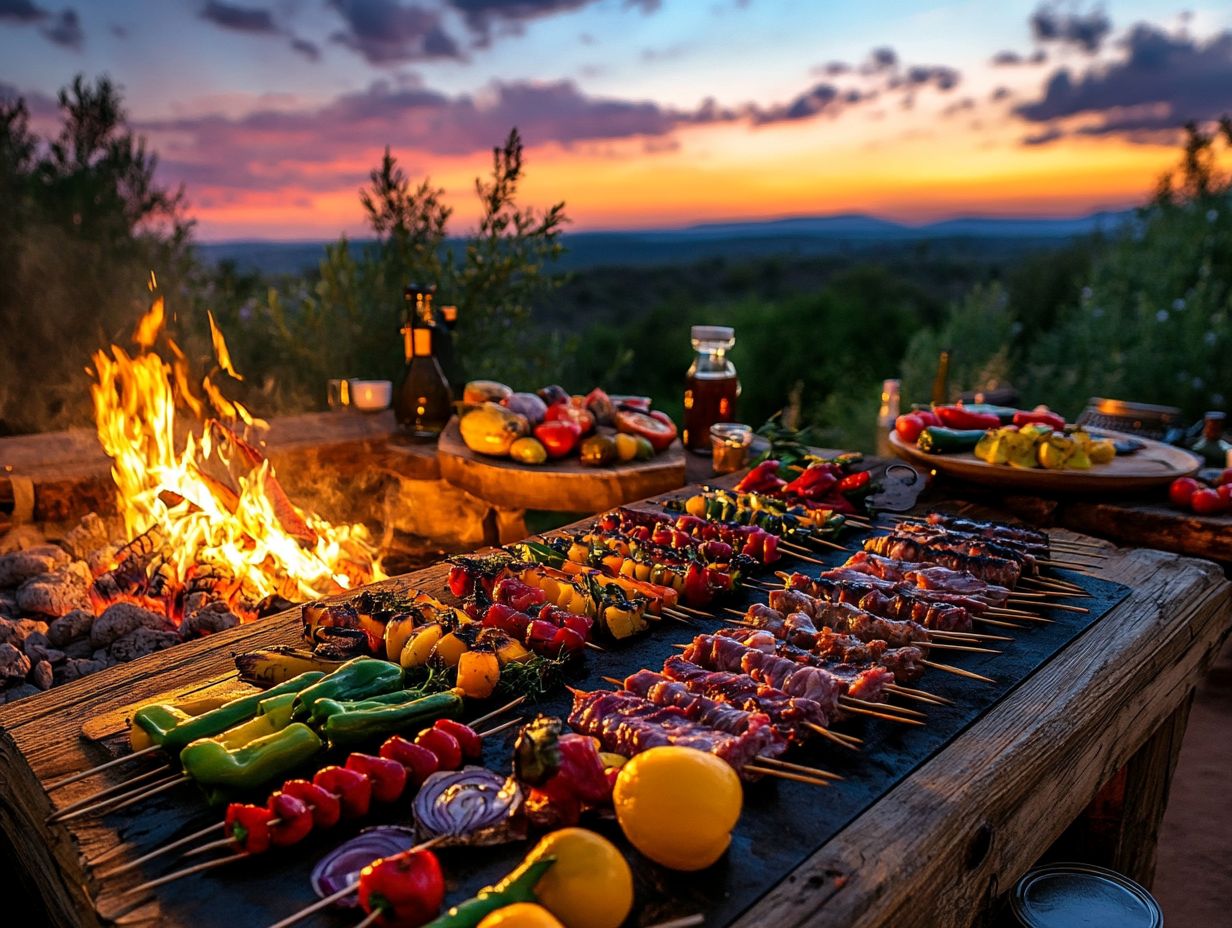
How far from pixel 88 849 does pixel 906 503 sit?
349cm

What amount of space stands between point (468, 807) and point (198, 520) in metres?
3.15

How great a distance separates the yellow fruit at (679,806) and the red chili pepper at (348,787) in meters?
0.53

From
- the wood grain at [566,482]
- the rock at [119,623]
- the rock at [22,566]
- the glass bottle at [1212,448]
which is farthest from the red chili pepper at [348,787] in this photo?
the glass bottle at [1212,448]

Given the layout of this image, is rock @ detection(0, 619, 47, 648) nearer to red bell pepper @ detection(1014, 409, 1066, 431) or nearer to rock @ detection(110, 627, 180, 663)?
rock @ detection(110, 627, 180, 663)

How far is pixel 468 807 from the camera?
1751mm

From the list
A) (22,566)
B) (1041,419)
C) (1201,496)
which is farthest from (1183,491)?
(22,566)

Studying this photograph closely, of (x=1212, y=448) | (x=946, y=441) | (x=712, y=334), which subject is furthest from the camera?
(x=1212, y=448)

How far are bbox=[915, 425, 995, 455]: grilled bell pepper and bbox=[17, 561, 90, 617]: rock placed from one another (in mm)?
4106

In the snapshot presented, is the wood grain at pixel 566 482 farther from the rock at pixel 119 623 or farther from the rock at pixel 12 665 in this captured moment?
the rock at pixel 12 665

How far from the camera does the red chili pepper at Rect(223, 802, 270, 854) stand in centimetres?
169

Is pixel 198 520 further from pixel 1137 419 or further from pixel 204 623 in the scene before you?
pixel 1137 419

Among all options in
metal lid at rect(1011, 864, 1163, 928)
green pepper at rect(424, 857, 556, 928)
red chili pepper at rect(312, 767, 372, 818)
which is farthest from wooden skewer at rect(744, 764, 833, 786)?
metal lid at rect(1011, 864, 1163, 928)

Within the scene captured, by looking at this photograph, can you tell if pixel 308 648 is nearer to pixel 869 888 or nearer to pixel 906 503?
pixel 869 888

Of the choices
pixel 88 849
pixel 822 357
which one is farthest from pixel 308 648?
pixel 822 357
